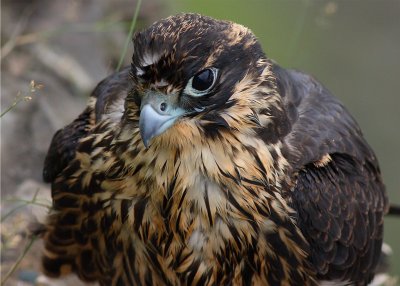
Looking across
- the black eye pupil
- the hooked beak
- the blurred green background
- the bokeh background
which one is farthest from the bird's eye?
the blurred green background

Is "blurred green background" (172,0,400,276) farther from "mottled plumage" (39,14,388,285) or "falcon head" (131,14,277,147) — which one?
"falcon head" (131,14,277,147)

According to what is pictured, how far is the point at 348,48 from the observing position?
11.2 m

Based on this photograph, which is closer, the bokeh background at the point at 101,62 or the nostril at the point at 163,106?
the nostril at the point at 163,106

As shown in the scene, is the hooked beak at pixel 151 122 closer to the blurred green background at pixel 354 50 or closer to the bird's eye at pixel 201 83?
the bird's eye at pixel 201 83

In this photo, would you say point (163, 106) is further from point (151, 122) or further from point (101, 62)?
point (101, 62)

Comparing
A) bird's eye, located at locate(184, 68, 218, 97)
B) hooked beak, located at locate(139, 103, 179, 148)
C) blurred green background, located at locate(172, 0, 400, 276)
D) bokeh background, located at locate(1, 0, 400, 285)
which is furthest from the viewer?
blurred green background, located at locate(172, 0, 400, 276)

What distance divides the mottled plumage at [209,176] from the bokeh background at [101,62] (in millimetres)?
332

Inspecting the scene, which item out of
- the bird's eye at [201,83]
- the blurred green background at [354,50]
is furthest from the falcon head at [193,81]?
the blurred green background at [354,50]

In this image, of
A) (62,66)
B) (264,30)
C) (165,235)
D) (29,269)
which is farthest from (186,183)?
(264,30)

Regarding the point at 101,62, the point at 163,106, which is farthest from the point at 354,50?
the point at 163,106

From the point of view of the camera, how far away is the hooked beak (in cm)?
373

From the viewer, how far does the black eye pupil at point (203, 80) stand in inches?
152

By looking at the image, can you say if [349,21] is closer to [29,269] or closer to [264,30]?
[264,30]

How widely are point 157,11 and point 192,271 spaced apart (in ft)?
12.7
